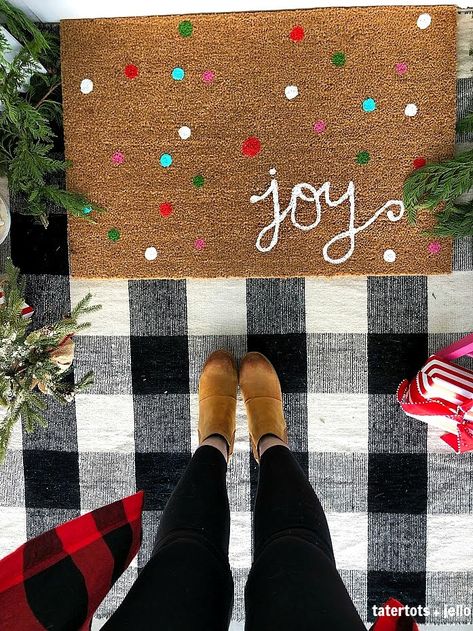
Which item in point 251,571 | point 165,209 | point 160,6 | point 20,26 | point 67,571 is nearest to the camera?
point 67,571

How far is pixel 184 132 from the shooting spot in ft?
4.89

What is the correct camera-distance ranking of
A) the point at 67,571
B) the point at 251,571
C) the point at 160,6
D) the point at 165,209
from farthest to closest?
the point at 165,209
the point at 160,6
the point at 251,571
the point at 67,571

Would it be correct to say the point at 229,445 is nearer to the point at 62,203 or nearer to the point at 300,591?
the point at 300,591

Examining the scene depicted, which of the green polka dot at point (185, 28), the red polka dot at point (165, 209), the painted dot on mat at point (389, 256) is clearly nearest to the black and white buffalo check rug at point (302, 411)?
the painted dot on mat at point (389, 256)

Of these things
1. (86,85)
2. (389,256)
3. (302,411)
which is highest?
(86,85)

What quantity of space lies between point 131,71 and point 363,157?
0.68m

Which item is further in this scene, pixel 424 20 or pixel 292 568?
pixel 424 20

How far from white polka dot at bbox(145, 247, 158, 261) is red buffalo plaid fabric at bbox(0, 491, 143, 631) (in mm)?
731

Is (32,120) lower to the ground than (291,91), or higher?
lower

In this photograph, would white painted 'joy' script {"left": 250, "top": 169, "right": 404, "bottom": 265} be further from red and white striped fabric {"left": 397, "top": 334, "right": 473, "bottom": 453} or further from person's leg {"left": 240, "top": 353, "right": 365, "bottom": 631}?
person's leg {"left": 240, "top": 353, "right": 365, "bottom": 631}

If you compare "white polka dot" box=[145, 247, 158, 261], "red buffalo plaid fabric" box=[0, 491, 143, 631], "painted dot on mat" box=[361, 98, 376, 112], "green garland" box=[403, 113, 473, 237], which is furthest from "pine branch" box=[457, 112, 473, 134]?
"red buffalo plaid fabric" box=[0, 491, 143, 631]

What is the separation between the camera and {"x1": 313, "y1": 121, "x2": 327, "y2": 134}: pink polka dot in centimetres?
147

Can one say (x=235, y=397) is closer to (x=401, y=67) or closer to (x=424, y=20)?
(x=401, y=67)

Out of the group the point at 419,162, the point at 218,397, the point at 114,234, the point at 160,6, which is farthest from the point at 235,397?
the point at 160,6
